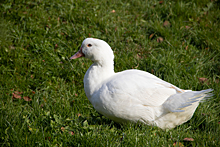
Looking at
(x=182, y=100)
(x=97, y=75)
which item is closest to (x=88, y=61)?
(x=97, y=75)

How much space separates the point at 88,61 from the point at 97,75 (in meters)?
1.34

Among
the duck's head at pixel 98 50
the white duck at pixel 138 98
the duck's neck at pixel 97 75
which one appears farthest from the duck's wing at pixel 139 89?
the duck's head at pixel 98 50

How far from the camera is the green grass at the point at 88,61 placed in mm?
2924

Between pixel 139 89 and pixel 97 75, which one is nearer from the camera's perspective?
pixel 139 89

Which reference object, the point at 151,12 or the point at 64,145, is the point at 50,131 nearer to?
the point at 64,145

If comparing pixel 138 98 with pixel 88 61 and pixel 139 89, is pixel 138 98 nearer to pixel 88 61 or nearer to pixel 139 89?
pixel 139 89

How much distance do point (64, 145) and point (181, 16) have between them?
395cm

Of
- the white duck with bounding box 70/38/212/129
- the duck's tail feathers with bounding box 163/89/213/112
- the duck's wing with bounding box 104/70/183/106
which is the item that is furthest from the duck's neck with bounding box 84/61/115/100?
the duck's tail feathers with bounding box 163/89/213/112

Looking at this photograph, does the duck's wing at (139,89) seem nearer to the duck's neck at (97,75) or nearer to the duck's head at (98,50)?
the duck's neck at (97,75)

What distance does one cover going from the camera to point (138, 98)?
2.99 meters

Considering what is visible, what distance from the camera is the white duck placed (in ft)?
9.66

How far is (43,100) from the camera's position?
12.3 feet

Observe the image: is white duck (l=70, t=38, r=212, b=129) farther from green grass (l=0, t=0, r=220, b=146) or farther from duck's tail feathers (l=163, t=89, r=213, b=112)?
green grass (l=0, t=0, r=220, b=146)

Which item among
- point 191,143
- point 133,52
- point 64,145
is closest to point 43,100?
point 64,145
